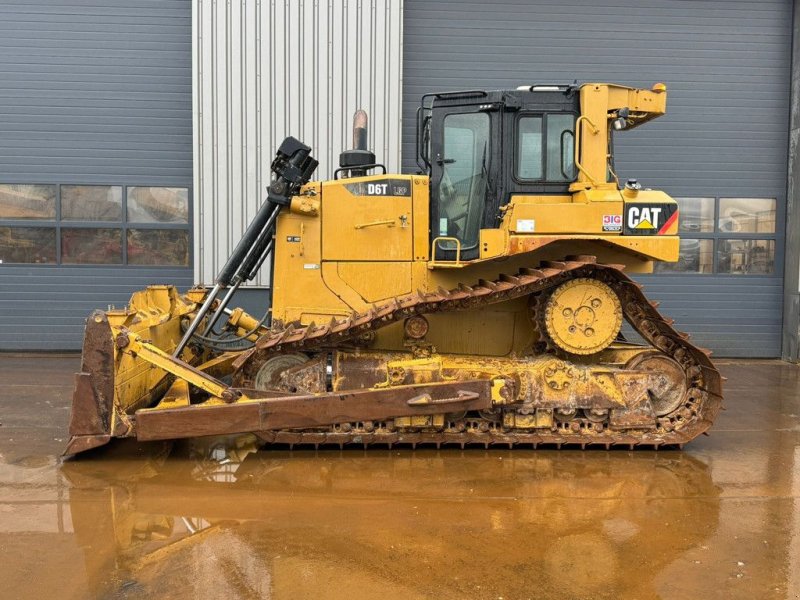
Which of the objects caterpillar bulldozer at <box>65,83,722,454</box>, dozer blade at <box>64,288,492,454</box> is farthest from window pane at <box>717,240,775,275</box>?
dozer blade at <box>64,288,492,454</box>

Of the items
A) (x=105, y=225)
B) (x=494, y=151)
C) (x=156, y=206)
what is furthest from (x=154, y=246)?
(x=494, y=151)

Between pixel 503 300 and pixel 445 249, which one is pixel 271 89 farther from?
pixel 503 300

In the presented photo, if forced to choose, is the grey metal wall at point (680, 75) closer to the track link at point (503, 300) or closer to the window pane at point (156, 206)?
the window pane at point (156, 206)

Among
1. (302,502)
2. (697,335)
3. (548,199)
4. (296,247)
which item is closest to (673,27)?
(697,335)

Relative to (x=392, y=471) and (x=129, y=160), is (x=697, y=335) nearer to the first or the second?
(x=392, y=471)

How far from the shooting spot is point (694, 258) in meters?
11.0

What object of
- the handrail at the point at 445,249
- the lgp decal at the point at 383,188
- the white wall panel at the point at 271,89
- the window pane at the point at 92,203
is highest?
the white wall panel at the point at 271,89

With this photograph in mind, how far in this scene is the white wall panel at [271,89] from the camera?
10.0m

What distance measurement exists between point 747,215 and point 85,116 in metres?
11.5

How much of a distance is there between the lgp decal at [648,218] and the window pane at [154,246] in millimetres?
7542

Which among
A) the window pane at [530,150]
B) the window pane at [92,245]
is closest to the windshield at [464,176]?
the window pane at [530,150]

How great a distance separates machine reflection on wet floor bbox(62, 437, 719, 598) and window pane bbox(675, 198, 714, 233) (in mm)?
6527

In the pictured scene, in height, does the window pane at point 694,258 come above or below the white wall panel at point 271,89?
below

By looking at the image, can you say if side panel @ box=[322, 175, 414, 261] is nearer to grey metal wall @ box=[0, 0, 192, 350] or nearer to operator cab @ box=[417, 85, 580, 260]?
operator cab @ box=[417, 85, 580, 260]
